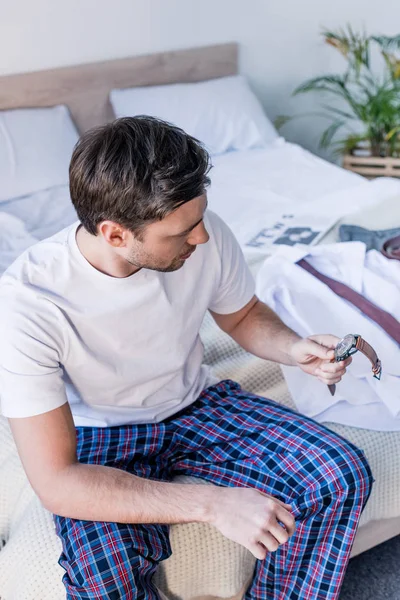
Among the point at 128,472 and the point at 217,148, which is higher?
the point at 128,472

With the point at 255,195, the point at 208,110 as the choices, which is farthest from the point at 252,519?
the point at 208,110

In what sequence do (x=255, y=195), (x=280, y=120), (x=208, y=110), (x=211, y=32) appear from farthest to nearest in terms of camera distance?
1. (x=280, y=120)
2. (x=211, y=32)
3. (x=208, y=110)
4. (x=255, y=195)

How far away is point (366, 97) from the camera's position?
377cm

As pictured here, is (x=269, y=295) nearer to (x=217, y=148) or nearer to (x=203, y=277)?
(x=203, y=277)

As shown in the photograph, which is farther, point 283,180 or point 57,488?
point 283,180

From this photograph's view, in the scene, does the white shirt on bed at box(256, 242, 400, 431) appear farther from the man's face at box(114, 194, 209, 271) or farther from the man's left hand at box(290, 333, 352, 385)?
the man's face at box(114, 194, 209, 271)

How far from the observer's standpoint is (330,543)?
4.17 feet

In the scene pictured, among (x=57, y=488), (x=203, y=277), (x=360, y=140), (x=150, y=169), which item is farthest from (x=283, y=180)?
(x=57, y=488)

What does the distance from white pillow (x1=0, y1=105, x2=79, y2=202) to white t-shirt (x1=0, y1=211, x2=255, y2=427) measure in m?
1.35

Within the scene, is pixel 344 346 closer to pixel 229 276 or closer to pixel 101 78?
pixel 229 276

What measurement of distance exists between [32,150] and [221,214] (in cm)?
71

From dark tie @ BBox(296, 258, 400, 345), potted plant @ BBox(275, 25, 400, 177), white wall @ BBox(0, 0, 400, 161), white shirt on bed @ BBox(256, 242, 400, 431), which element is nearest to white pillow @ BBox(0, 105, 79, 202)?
white wall @ BBox(0, 0, 400, 161)

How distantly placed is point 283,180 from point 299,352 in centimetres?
160

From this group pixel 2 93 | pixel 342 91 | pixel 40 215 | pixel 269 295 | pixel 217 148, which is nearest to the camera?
pixel 269 295
